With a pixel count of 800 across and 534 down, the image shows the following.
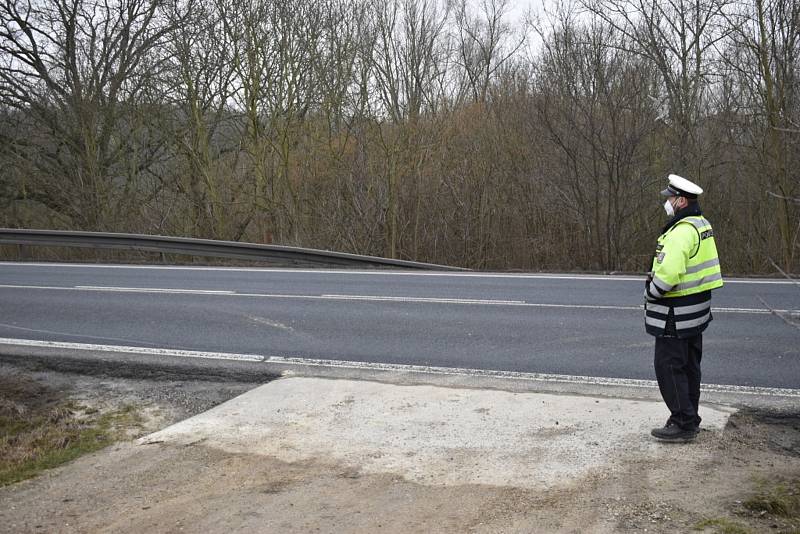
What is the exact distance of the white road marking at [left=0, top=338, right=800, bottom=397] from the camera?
263 inches

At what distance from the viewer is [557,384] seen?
22.6 feet

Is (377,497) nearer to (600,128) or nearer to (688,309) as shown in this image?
(688,309)

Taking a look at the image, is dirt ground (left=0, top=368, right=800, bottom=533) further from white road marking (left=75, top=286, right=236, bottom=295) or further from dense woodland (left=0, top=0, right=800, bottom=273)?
dense woodland (left=0, top=0, right=800, bottom=273)

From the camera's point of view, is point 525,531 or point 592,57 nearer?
point 525,531

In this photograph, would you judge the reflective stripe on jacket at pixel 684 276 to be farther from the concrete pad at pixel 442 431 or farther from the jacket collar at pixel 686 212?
the concrete pad at pixel 442 431

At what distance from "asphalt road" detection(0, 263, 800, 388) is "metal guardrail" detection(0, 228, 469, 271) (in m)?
1.31

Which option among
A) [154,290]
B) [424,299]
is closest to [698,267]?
[424,299]

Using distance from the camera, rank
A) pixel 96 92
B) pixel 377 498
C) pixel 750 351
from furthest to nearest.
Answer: pixel 96 92
pixel 750 351
pixel 377 498

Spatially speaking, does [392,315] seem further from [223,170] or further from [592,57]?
[223,170]

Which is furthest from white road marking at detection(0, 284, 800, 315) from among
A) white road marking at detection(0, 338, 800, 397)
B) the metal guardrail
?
the metal guardrail

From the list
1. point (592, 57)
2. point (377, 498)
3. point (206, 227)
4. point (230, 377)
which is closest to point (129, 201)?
point (206, 227)

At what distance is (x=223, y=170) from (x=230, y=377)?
18.2m

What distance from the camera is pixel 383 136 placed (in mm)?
22578

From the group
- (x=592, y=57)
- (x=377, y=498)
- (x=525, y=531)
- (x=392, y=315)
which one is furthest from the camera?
(x=592, y=57)
